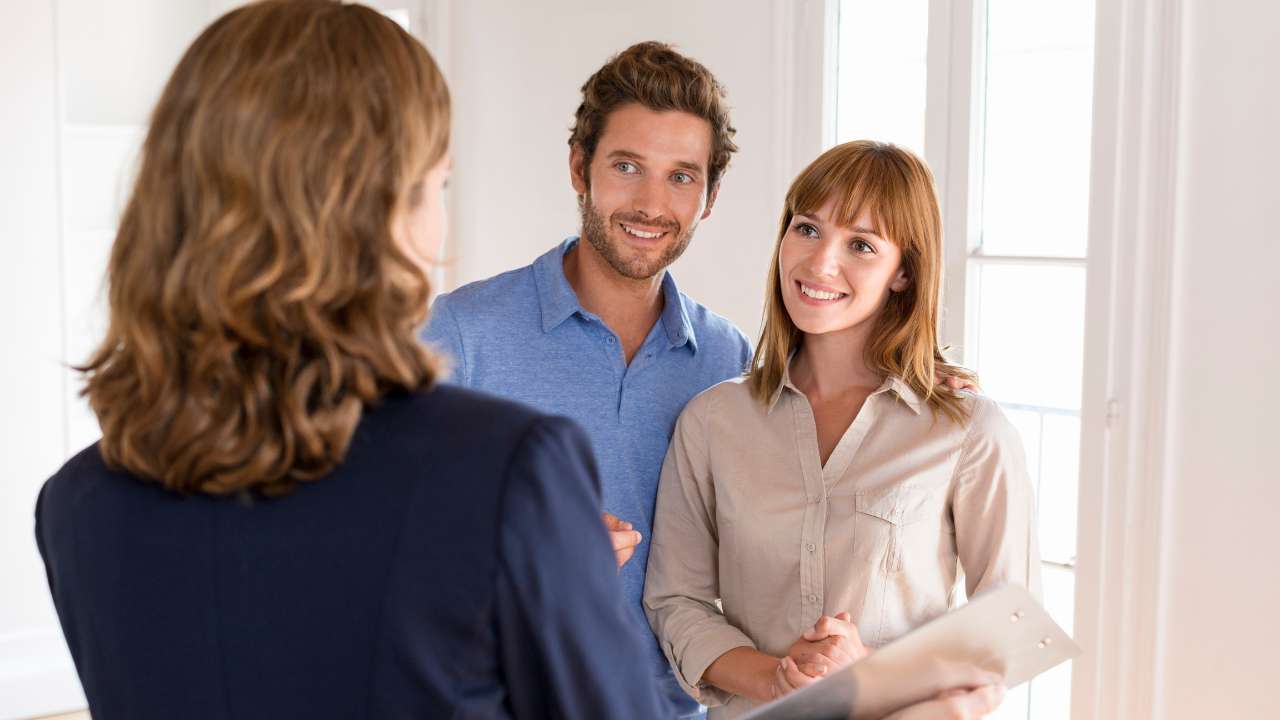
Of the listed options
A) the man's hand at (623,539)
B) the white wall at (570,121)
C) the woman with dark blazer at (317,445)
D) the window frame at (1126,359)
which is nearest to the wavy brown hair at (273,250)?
the woman with dark blazer at (317,445)

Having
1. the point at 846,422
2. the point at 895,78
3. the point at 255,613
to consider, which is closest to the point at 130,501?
the point at 255,613

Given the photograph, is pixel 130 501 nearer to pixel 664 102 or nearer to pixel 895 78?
pixel 664 102

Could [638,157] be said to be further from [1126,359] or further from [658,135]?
[1126,359]

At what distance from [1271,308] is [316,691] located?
2.00 m

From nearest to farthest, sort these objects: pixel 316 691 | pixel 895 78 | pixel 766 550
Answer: pixel 316 691 < pixel 766 550 < pixel 895 78

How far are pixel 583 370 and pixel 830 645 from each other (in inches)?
24.8

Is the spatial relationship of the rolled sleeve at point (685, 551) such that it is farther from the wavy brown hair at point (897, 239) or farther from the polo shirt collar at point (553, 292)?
the polo shirt collar at point (553, 292)

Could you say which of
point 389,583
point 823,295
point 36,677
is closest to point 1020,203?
point 823,295

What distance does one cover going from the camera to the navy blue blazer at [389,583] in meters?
0.91

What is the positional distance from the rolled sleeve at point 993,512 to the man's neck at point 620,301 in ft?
1.90

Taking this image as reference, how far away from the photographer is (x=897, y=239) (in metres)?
1.92

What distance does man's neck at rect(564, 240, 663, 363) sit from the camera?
2.10 metres

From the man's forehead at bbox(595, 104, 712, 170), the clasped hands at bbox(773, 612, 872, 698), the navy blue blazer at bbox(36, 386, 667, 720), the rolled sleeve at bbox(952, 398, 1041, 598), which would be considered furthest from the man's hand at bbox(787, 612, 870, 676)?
the man's forehead at bbox(595, 104, 712, 170)

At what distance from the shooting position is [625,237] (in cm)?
208
